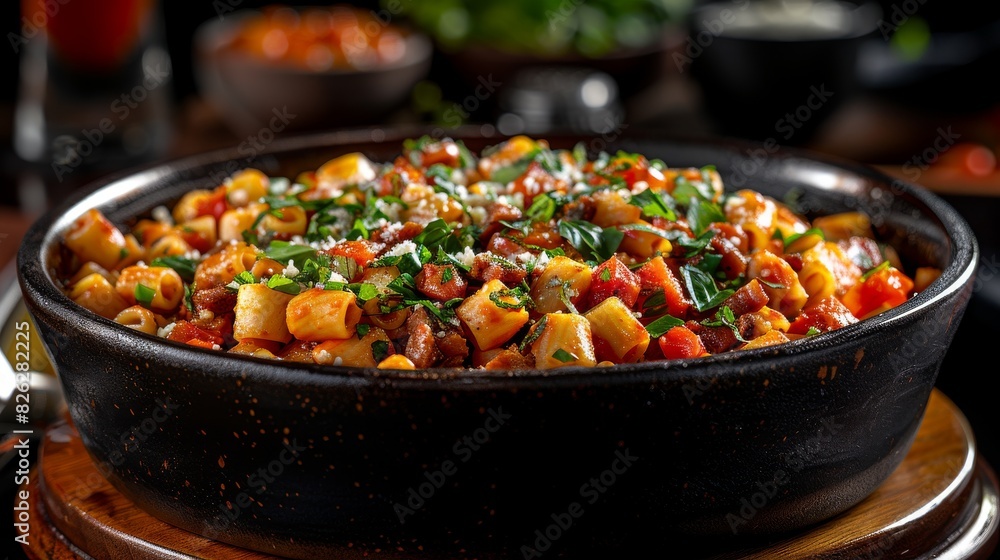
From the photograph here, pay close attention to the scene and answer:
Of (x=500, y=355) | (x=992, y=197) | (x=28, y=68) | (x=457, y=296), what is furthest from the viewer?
(x=28, y=68)

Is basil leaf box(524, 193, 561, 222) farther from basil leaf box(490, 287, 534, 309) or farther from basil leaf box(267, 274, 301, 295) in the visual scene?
basil leaf box(267, 274, 301, 295)

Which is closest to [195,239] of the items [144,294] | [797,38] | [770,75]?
[144,294]

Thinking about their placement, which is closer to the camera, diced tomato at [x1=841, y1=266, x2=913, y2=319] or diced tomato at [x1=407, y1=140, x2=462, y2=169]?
diced tomato at [x1=841, y1=266, x2=913, y2=319]

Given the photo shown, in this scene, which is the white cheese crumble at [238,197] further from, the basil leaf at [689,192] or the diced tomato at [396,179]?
the basil leaf at [689,192]

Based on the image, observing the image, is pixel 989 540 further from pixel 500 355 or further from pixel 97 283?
pixel 97 283

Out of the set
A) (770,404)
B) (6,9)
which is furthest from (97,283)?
(6,9)

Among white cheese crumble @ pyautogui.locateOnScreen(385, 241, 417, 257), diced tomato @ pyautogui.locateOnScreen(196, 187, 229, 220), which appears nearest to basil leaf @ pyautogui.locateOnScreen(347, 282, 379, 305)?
white cheese crumble @ pyautogui.locateOnScreen(385, 241, 417, 257)
